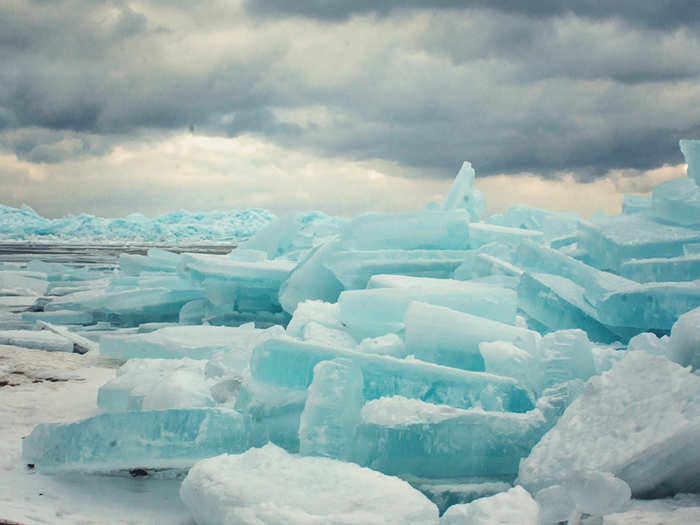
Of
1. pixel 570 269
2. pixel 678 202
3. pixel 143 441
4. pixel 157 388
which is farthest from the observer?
pixel 678 202

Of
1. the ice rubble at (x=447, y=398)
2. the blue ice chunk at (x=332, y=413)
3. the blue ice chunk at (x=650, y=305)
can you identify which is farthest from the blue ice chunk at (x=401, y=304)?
the blue ice chunk at (x=332, y=413)

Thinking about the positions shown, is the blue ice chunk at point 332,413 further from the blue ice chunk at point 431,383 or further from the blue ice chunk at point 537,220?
the blue ice chunk at point 537,220

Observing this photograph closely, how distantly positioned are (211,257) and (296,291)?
44.5 inches

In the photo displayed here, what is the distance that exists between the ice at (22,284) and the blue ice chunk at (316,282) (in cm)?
524

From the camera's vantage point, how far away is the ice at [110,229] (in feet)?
147

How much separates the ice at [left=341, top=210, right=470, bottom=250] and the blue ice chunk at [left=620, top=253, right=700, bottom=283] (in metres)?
1.47

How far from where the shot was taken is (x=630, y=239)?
11.7ft

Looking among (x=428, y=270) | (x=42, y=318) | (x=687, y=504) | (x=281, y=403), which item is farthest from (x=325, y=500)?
(x=42, y=318)

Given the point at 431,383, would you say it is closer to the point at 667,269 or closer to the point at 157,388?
the point at 157,388

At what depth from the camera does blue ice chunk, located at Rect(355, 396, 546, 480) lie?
177 centimetres

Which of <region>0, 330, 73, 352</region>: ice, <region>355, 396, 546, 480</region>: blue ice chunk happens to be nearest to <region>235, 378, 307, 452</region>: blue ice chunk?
<region>355, 396, 546, 480</region>: blue ice chunk

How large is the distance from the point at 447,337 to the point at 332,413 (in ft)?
2.29

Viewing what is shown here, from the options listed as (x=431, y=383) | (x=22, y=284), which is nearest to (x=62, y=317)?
(x=22, y=284)

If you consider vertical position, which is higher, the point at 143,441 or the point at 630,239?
the point at 630,239
